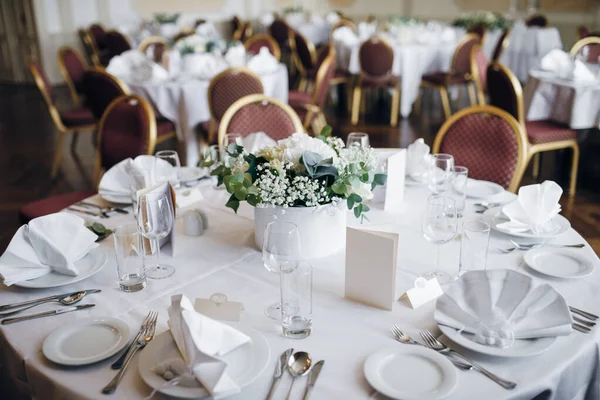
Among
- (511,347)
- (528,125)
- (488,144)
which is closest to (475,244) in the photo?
(511,347)

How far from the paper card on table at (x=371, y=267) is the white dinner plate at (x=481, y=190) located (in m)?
0.86

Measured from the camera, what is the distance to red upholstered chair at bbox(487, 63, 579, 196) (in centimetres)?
426

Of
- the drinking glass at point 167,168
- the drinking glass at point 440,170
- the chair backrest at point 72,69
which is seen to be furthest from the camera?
the chair backrest at point 72,69

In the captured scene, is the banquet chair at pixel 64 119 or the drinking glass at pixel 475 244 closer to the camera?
the drinking glass at pixel 475 244

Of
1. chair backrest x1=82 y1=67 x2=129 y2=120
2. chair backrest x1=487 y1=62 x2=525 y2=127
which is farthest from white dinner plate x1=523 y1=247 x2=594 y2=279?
chair backrest x1=82 y1=67 x2=129 y2=120

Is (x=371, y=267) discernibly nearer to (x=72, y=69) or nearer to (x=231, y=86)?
(x=231, y=86)

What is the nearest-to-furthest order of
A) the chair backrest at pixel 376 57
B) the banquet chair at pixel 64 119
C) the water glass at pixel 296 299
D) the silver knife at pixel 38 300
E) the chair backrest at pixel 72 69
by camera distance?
1. the water glass at pixel 296 299
2. the silver knife at pixel 38 300
3. the banquet chair at pixel 64 119
4. the chair backrest at pixel 72 69
5. the chair backrest at pixel 376 57

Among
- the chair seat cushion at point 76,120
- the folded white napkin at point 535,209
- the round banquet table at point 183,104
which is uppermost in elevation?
the folded white napkin at point 535,209

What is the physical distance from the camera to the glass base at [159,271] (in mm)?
1617

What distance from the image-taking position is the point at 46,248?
161 cm

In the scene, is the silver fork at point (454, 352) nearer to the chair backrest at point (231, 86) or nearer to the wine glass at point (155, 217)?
the wine glass at point (155, 217)

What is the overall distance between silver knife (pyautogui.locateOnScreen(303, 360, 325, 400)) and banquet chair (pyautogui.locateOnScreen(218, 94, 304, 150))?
1895 millimetres

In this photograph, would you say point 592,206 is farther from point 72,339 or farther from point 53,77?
point 53,77

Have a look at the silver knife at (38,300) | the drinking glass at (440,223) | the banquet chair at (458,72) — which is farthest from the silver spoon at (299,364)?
the banquet chair at (458,72)
